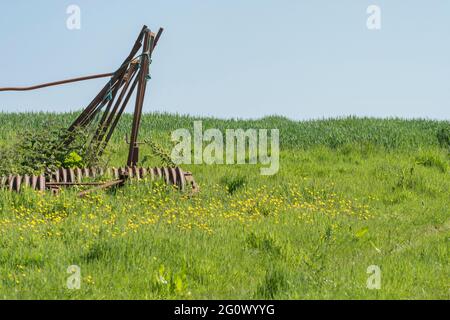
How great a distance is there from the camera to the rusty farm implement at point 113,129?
40.2 feet

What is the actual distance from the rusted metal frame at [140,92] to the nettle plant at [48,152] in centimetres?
82

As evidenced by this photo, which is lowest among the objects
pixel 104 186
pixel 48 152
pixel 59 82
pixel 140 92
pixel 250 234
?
pixel 250 234

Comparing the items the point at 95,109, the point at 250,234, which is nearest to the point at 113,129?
the point at 95,109

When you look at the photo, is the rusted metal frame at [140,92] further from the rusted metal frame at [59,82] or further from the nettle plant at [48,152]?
the nettle plant at [48,152]

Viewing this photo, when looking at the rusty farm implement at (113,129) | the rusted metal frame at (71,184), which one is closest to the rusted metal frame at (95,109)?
the rusty farm implement at (113,129)

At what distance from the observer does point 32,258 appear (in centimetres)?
781

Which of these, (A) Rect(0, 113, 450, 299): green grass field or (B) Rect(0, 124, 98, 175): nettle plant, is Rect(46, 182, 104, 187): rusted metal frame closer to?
(A) Rect(0, 113, 450, 299): green grass field

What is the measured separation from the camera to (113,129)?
13.0 meters

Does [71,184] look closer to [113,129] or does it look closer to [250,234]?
[113,129]

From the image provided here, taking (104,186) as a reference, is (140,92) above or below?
above

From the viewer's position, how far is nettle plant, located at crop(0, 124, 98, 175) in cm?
1300

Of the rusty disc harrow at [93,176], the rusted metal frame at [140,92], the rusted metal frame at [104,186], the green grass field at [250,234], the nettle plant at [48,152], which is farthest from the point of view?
the nettle plant at [48,152]

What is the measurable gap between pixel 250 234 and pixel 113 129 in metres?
4.88

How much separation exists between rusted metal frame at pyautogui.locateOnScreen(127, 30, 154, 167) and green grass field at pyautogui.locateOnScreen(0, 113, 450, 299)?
90 centimetres
